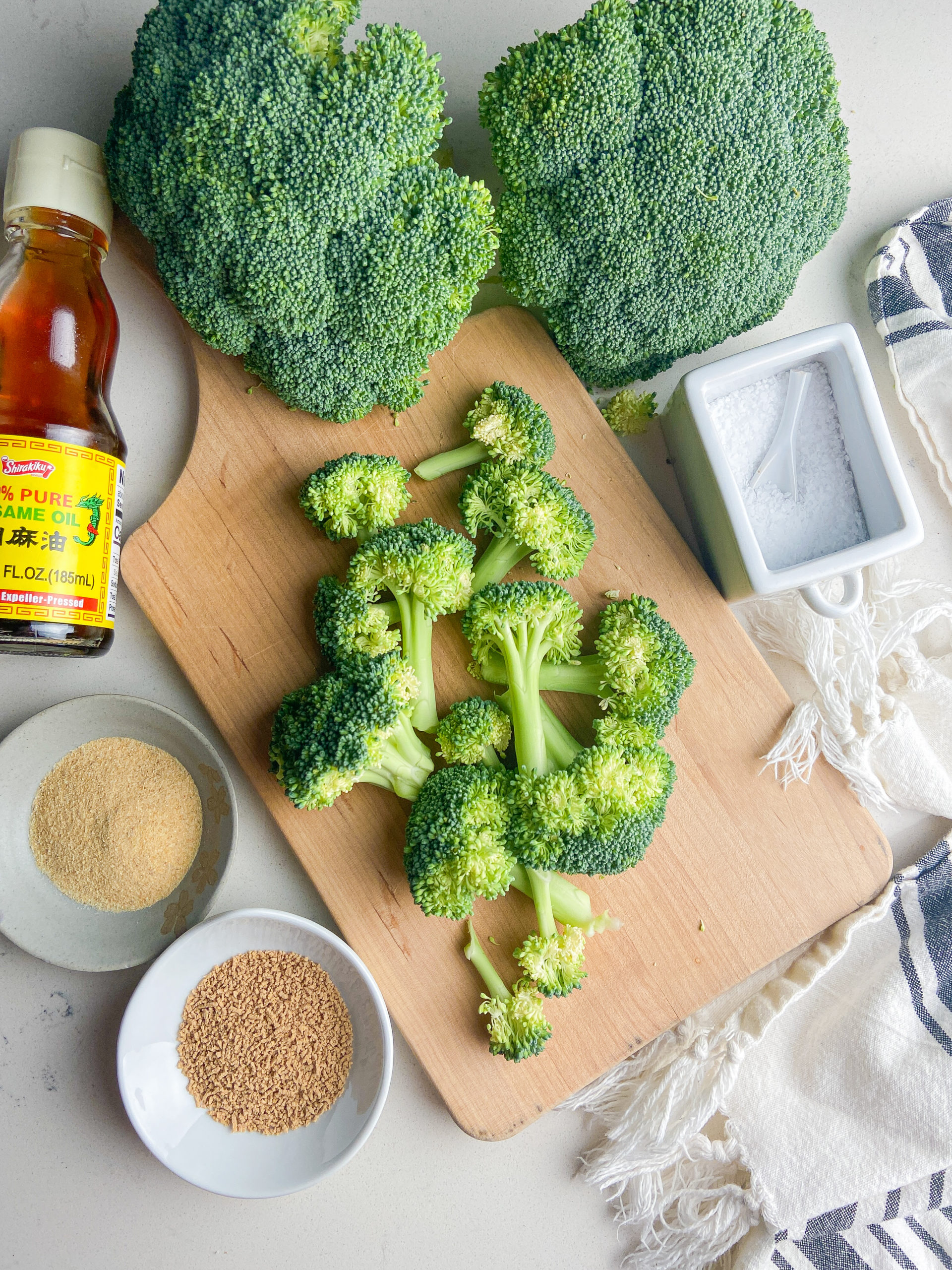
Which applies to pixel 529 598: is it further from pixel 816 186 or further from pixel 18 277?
pixel 18 277

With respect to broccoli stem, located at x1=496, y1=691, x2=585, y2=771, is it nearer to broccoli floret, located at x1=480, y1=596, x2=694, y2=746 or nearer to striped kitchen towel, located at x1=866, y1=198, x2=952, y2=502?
broccoli floret, located at x1=480, y1=596, x2=694, y2=746

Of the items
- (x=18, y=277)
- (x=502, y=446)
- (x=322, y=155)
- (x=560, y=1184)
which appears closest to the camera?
(x=322, y=155)

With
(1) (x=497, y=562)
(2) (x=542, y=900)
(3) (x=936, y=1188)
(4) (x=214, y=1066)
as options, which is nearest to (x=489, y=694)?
(1) (x=497, y=562)

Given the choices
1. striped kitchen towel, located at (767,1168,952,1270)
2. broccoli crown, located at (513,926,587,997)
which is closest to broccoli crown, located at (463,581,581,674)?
broccoli crown, located at (513,926,587,997)

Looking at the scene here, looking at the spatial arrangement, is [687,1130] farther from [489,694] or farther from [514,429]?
[514,429]

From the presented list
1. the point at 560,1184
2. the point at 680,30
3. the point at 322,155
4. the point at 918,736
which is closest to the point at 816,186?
the point at 680,30

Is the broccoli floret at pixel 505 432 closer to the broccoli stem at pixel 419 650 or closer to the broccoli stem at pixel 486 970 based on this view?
the broccoli stem at pixel 419 650

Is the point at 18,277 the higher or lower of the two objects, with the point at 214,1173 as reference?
higher
